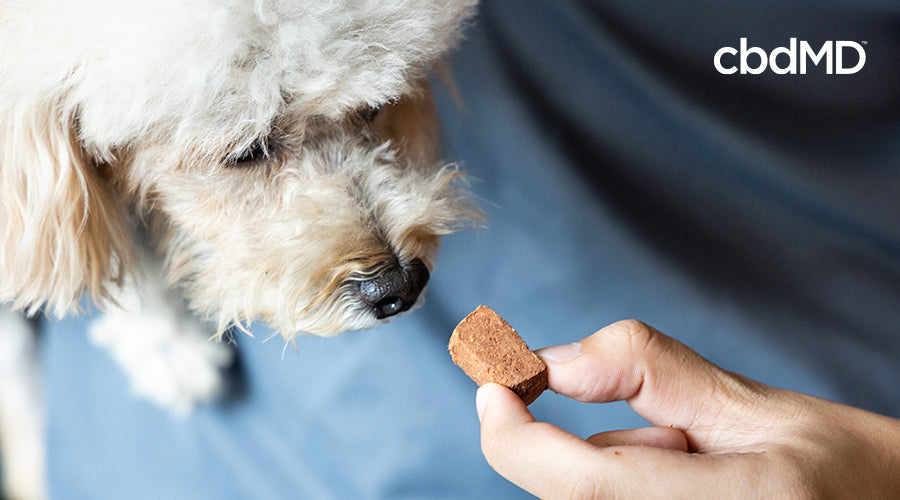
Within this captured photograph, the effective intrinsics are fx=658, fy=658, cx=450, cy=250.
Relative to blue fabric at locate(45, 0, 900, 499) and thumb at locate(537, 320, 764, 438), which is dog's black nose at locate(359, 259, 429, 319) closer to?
thumb at locate(537, 320, 764, 438)

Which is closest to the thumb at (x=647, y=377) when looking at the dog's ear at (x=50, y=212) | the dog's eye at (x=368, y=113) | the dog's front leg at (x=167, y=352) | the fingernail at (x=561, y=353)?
the fingernail at (x=561, y=353)

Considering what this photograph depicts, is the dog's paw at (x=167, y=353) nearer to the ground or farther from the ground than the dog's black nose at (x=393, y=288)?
nearer to the ground

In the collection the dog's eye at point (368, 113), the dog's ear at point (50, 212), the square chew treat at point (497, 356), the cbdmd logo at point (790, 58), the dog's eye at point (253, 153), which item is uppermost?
the cbdmd logo at point (790, 58)

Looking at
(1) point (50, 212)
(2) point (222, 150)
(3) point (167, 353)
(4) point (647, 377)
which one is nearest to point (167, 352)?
(3) point (167, 353)

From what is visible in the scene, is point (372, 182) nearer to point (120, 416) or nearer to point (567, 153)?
point (567, 153)

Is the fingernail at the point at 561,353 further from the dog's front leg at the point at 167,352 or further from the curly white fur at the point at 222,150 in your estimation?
the dog's front leg at the point at 167,352

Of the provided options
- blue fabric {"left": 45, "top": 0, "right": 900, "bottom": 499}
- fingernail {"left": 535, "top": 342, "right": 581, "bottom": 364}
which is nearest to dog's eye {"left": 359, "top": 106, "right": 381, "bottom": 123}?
blue fabric {"left": 45, "top": 0, "right": 900, "bottom": 499}

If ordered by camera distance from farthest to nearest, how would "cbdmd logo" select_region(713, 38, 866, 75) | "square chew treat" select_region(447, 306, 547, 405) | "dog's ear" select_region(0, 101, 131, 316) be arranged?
"cbdmd logo" select_region(713, 38, 866, 75) → "dog's ear" select_region(0, 101, 131, 316) → "square chew treat" select_region(447, 306, 547, 405)
